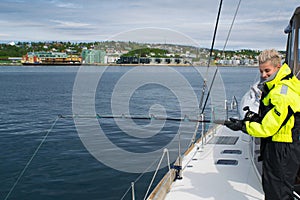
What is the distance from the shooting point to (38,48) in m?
148

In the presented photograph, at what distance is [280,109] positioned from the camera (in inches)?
140

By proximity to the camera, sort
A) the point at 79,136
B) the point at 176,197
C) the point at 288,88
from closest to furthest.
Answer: the point at 288,88, the point at 176,197, the point at 79,136

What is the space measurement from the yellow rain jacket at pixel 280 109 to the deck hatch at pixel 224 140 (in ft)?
16.1

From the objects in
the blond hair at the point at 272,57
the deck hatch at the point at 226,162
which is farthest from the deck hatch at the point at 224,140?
the blond hair at the point at 272,57

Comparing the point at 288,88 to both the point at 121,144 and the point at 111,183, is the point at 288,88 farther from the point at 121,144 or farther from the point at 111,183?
the point at 121,144

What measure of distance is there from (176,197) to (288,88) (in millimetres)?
2530

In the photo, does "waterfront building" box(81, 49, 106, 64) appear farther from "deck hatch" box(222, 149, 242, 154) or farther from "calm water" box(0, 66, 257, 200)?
"deck hatch" box(222, 149, 242, 154)

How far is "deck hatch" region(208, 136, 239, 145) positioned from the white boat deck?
0.26m

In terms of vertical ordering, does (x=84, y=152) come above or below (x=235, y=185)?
below

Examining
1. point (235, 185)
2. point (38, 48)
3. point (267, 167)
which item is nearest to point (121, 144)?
point (235, 185)

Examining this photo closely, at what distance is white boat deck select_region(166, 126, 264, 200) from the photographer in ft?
17.3

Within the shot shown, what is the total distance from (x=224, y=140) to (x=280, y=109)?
5480mm

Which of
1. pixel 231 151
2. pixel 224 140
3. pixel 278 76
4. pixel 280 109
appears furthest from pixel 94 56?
pixel 280 109

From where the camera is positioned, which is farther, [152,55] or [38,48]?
[38,48]
